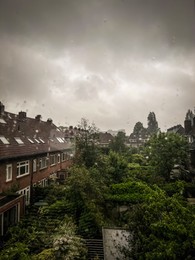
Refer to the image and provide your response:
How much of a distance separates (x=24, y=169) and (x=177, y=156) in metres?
18.1

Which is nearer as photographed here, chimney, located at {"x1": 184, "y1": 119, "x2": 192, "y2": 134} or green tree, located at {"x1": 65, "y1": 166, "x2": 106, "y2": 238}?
green tree, located at {"x1": 65, "y1": 166, "x2": 106, "y2": 238}

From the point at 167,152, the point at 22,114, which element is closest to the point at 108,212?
the point at 167,152

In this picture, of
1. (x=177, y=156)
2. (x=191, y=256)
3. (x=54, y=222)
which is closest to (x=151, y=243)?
(x=191, y=256)

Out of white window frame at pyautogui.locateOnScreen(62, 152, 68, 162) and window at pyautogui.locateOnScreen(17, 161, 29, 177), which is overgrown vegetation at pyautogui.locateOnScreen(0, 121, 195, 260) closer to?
window at pyautogui.locateOnScreen(17, 161, 29, 177)

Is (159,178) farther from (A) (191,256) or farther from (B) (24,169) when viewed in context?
(A) (191,256)

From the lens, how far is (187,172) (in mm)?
31781

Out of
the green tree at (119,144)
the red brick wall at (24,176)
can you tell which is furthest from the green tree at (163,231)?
the green tree at (119,144)

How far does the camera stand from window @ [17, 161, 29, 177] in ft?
62.5

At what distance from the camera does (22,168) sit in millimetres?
19844

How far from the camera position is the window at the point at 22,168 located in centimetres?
1906

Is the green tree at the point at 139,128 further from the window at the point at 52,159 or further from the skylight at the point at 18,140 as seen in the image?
the skylight at the point at 18,140

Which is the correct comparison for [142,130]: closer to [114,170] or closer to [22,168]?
[114,170]

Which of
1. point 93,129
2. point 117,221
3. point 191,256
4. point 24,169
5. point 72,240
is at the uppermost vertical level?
point 93,129

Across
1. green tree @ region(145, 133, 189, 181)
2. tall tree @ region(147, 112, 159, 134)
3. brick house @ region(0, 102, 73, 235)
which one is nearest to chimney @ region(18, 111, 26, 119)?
brick house @ region(0, 102, 73, 235)
